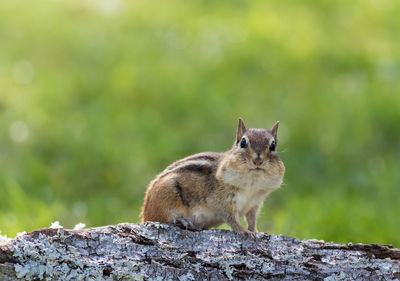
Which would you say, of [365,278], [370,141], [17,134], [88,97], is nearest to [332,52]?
[370,141]

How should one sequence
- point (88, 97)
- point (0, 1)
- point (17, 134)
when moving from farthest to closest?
point (0, 1)
point (88, 97)
point (17, 134)

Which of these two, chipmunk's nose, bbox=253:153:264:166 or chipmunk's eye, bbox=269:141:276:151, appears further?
chipmunk's eye, bbox=269:141:276:151

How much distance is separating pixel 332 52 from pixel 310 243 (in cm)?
754

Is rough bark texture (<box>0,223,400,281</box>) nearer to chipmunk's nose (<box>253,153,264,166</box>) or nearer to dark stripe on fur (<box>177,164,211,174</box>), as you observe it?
chipmunk's nose (<box>253,153,264,166</box>)

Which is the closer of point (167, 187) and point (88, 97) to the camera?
point (167, 187)

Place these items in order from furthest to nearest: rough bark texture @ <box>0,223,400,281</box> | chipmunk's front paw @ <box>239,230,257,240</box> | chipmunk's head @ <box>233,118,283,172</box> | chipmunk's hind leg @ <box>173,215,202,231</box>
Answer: chipmunk's head @ <box>233,118,283,172</box>
chipmunk's hind leg @ <box>173,215,202,231</box>
chipmunk's front paw @ <box>239,230,257,240</box>
rough bark texture @ <box>0,223,400,281</box>

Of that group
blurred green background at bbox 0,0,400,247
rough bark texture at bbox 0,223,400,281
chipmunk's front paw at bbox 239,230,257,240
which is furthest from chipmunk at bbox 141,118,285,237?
blurred green background at bbox 0,0,400,247

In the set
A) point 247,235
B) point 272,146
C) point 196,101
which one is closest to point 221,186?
point 272,146

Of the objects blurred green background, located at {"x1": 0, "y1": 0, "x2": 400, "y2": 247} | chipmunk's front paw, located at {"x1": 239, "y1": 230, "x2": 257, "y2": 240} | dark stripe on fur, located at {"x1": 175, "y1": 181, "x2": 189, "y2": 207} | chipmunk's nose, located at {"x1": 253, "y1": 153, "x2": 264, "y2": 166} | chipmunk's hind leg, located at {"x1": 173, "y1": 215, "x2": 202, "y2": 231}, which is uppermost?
blurred green background, located at {"x1": 0, "y1": 0, "x2": 400, "y2": 247}

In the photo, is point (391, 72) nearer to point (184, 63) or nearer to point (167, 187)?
point (184, 63)

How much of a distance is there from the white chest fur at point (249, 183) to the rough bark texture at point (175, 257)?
66 cm

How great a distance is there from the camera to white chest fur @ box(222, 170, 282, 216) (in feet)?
17.3

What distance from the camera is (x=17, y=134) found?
31.2ft

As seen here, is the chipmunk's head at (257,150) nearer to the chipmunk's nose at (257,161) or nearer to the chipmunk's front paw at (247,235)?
the chipmunk's nose at (257,161)
